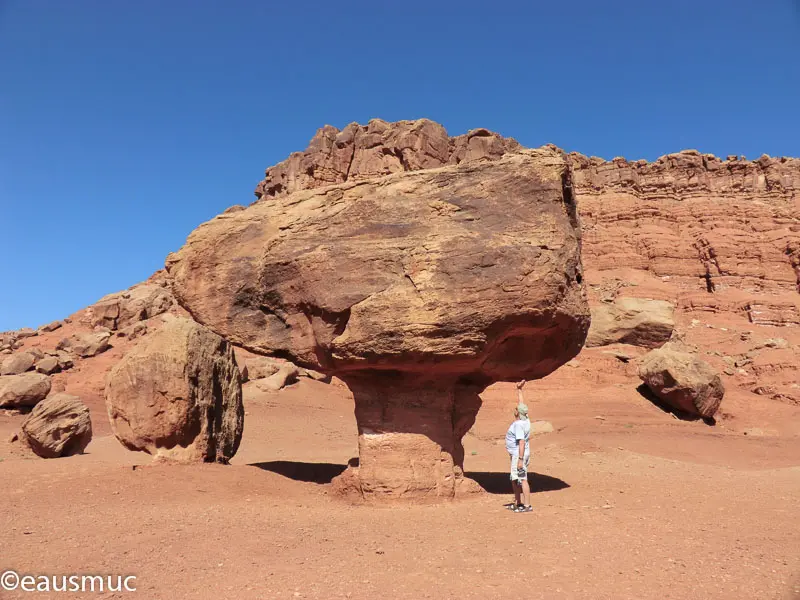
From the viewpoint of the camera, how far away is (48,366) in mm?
25641

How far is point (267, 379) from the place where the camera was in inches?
901

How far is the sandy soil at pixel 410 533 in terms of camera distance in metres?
4.49

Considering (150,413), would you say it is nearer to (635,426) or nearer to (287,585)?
(287,585)

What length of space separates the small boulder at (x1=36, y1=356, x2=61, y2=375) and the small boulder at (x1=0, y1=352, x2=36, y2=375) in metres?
0.35

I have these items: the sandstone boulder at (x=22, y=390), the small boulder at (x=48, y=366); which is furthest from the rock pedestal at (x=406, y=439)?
the small boulder at (x=48, y=366)

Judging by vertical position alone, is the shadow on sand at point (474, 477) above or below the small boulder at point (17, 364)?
below

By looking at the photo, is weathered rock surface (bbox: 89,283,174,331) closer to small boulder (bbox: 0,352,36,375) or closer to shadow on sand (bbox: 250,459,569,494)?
small boulder (bbox: 0,352,36,375)

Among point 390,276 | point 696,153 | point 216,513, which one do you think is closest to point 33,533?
point 216,513

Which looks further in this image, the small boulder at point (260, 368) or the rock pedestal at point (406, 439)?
the small boulder at point (260, 368)

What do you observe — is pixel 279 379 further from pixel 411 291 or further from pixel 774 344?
pixel 774 344

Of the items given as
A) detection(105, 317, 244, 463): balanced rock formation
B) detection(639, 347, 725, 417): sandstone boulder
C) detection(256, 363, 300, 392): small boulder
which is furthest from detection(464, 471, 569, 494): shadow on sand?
detection(256, 363, 300, 392): small boulder

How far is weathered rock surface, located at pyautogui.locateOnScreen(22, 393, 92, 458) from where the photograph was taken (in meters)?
12.3

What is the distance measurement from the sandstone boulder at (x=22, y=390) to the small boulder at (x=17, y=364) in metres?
5.77

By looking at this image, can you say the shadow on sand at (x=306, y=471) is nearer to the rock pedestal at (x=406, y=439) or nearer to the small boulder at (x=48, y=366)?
the rock pedestal at (x=406, y=439)
